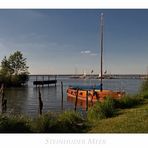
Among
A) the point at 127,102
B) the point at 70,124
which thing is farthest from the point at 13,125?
the point at 127,102

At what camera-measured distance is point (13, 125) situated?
1103 cm

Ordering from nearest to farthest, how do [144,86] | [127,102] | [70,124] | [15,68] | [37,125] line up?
[37,125] → [70,124] → [127,102] → [144,86] → [15,68]

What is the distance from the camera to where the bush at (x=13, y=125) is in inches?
425

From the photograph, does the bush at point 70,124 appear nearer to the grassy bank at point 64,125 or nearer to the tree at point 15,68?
the grassy bank at point 64,125

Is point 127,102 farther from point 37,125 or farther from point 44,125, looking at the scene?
point 37,125

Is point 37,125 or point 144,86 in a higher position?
point 144,86

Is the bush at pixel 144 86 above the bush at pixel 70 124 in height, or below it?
above

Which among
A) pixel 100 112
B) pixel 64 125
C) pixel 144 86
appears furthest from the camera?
pixel 144 86

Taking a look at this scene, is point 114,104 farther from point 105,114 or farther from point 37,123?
point 37,123

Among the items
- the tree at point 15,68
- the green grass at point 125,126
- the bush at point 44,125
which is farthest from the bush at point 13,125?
the tree at point 15,68

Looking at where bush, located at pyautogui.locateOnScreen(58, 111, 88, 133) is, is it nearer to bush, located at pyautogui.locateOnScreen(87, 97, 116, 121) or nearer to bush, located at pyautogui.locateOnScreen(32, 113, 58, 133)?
bush, located at pyautogui.locateOnScreen(32, 113, 58, 133)
